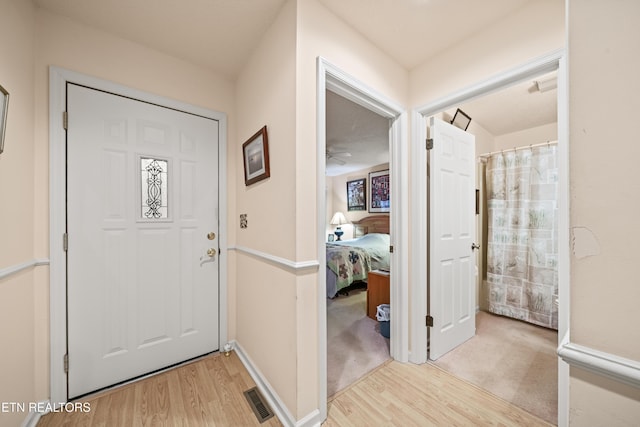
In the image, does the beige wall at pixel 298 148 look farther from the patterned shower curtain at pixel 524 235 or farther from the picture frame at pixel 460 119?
the patterned shower curtain at pixel 524 235

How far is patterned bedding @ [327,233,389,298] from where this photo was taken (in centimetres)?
312

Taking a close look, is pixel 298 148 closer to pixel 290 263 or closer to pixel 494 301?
pixel 290 263

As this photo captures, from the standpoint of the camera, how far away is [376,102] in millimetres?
1638

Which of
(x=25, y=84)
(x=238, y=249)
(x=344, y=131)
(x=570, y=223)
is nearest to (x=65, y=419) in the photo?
(x=238, y=249)

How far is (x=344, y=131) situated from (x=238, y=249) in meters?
2.12

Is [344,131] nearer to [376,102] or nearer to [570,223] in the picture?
[376,102]

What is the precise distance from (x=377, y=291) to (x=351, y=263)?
716mm

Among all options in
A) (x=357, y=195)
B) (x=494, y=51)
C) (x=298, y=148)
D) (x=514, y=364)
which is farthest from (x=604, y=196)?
(x=357, y=195)

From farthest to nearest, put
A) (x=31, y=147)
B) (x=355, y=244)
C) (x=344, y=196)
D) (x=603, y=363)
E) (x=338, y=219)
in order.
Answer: (x=344, y=196) → (x=338, y=219) → (x=355, y=244) → (x=31, y=147) → (x=603, y=363)

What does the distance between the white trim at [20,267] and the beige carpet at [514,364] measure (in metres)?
2.69

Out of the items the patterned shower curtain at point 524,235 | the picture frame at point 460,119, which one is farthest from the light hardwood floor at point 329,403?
the picture frame at point 460,119

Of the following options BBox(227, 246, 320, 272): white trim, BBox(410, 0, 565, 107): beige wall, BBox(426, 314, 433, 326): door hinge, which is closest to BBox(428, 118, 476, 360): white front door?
BBox(426, 314, 433, 326): door hinge

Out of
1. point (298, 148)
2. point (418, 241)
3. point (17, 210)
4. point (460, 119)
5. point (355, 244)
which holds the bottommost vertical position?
point (355, 244)

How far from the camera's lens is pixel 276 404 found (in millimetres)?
1366
